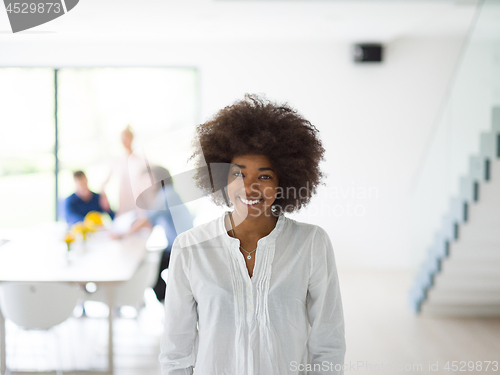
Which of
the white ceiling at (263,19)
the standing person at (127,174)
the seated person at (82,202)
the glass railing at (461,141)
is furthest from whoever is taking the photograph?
the white ceiling at (263,19)

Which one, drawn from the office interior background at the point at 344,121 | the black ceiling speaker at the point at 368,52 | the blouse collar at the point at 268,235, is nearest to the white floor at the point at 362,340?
the office interior background at the point at 344,121

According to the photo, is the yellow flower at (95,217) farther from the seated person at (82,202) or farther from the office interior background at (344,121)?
the office interior background at (344,121)

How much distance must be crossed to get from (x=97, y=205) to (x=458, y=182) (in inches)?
96.8

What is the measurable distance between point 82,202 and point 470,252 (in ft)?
8.98

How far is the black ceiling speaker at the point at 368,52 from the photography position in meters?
4.33

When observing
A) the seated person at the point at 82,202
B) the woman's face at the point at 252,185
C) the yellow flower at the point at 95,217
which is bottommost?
the yellow flower at the point at 95,217

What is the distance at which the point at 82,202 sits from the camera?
8.50ft

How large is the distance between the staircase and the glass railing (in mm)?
12

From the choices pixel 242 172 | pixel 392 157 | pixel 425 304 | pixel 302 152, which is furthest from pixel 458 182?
pixel 242 172

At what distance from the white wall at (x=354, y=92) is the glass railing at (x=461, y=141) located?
0.45m

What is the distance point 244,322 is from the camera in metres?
1.14

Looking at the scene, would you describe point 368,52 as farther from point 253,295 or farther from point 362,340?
point 253,295

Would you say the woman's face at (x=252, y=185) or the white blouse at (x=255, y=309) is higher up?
the woman's face at (x=252, y=185)

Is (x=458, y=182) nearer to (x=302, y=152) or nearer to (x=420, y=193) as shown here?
(x=420, y=193)
